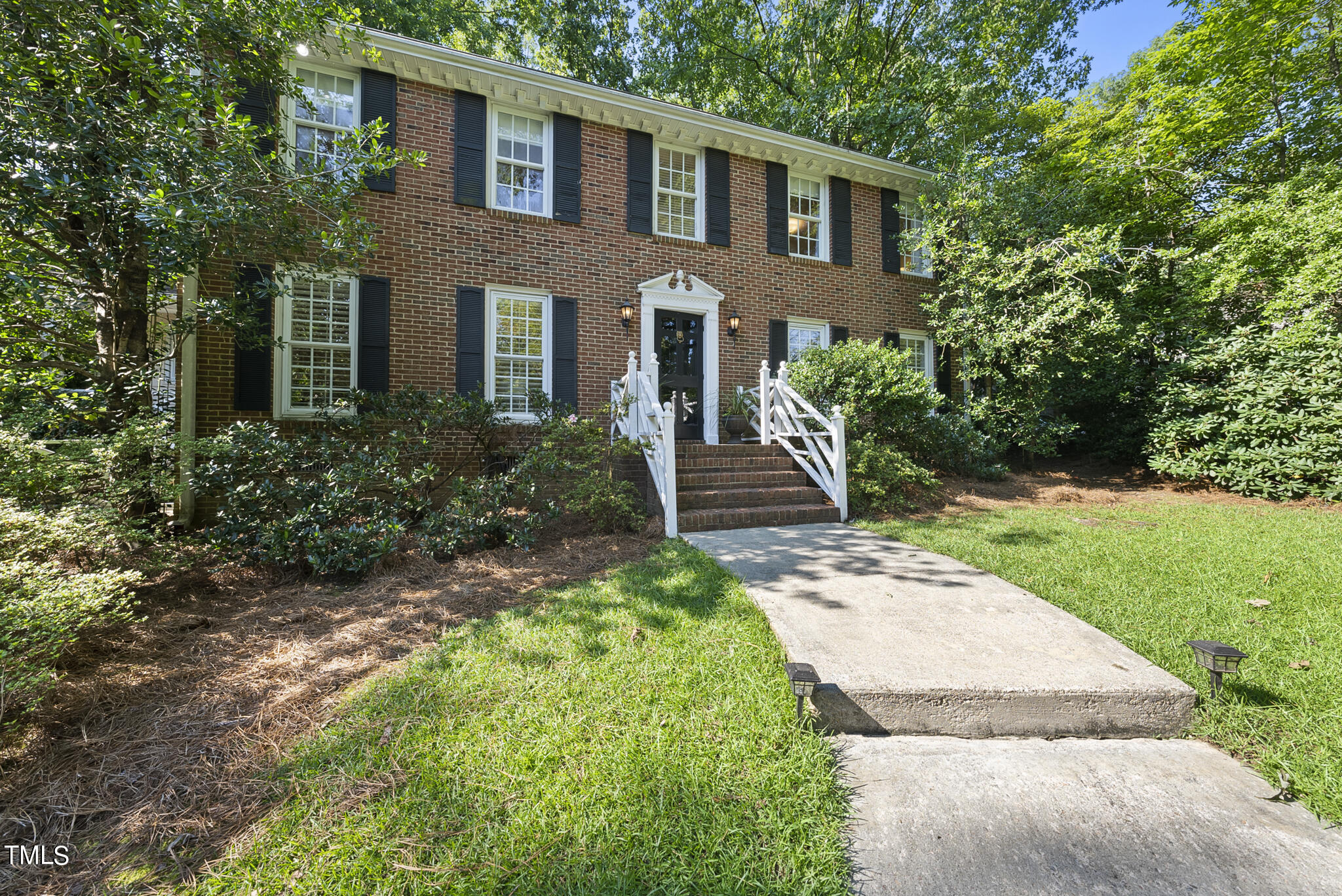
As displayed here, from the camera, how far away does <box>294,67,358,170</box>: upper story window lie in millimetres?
6582

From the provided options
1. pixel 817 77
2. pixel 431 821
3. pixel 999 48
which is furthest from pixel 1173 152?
pixel 431 821

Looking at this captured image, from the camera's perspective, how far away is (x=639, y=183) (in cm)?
840

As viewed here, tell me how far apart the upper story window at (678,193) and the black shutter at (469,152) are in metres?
2.87

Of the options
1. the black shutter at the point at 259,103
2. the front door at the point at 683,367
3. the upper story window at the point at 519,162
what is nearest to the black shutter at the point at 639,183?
the upper story window at the point at 519,162

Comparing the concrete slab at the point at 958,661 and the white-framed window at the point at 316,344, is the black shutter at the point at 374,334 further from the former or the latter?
the concrete slab at the point at 958,661

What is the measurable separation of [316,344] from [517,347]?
2573 millimetres

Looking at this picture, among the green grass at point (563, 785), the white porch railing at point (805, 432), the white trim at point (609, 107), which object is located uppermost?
the white trim at point (609, 107)

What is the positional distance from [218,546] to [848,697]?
5034 millimetres

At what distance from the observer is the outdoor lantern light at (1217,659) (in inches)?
92.4

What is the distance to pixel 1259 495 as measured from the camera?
742 cm

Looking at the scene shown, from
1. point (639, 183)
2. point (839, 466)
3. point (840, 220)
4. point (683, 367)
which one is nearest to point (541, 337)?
point (683, 367)

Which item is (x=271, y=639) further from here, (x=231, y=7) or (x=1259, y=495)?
(x=1259, y=495)

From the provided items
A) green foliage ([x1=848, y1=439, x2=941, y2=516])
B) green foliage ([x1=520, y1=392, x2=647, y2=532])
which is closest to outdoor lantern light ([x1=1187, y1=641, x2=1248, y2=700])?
green foliage ([x1=848, y1=439, x2=941, y2=516])

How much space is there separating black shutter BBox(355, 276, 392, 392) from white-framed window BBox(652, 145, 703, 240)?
4480 millimetres
